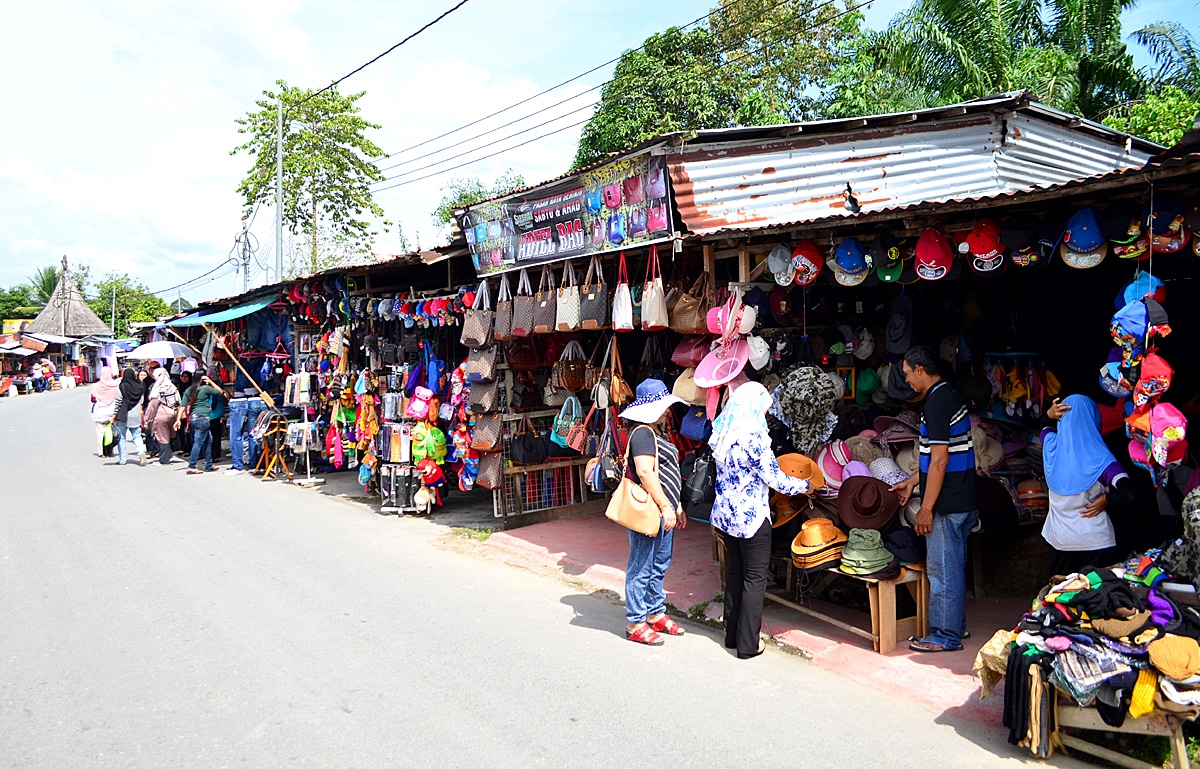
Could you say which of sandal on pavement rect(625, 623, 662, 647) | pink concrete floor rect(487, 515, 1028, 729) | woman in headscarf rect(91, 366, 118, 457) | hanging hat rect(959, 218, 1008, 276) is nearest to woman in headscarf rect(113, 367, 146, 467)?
woman in headscarf rect(91, 366, 118, 457)

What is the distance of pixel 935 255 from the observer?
17.4 feet

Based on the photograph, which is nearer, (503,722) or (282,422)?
(503,722)

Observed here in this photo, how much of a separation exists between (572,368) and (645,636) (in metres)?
4.00

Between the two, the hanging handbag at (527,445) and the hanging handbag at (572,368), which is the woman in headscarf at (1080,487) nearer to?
the hanging handbag at (572,368)

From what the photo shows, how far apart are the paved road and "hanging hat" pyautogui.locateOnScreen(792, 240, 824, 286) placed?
2773 millimetres

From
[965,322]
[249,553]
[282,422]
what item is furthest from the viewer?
[282,422]

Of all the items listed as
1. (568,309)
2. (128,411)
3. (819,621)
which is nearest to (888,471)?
(819,621)

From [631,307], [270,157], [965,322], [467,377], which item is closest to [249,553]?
[467,377]

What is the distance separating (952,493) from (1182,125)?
38.5ft

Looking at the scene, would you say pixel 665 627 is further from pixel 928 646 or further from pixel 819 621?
pixel 928 646

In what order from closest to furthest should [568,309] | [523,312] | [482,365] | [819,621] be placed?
[819,621]
[568,309]
[523,312]
[482,365]

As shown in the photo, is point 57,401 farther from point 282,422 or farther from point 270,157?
point 282,422

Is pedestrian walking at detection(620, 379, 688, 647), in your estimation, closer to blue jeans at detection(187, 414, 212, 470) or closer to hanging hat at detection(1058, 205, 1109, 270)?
hanging hat at detection(1058, 205, 1109, 270)

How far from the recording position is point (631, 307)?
7293 millimetres
